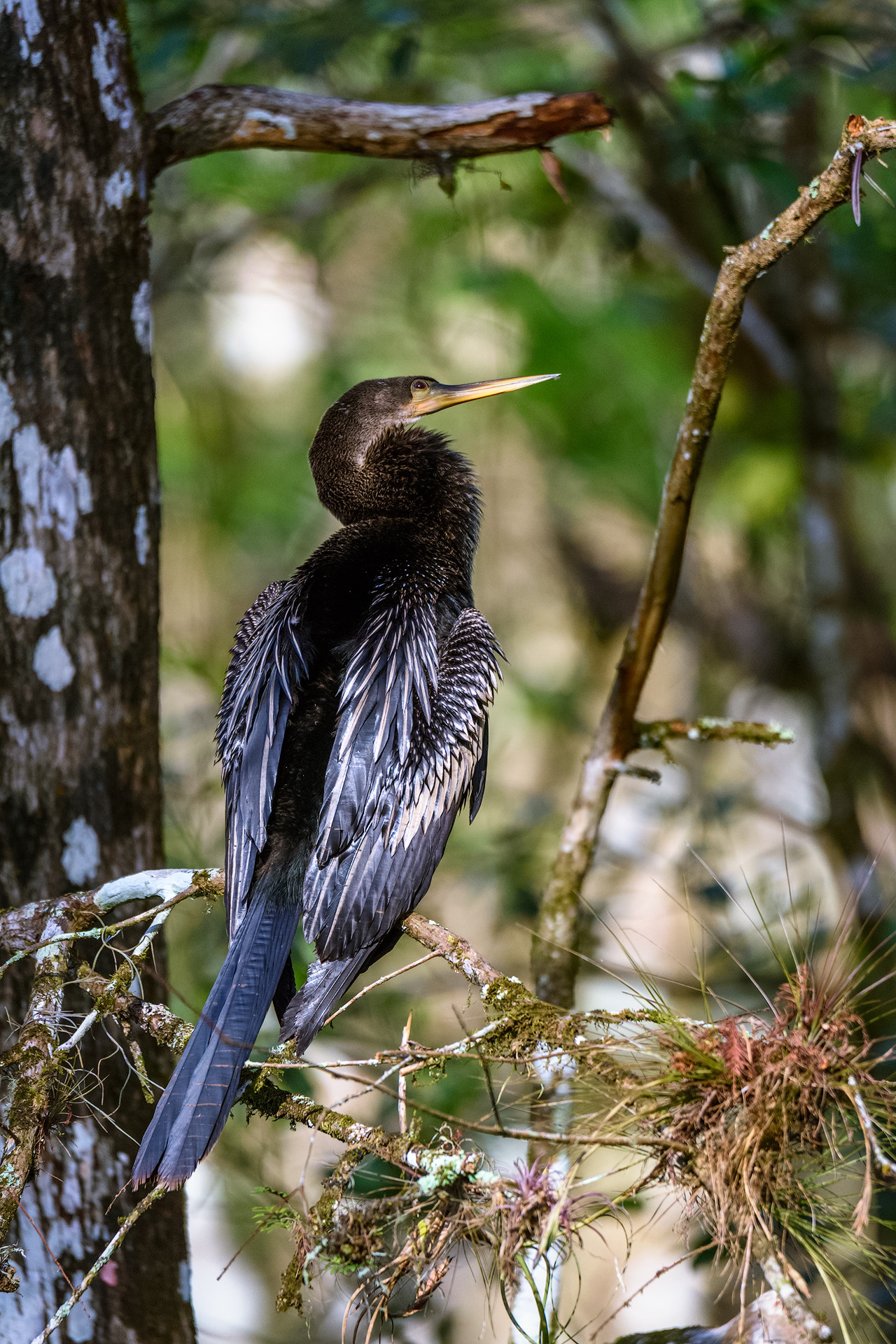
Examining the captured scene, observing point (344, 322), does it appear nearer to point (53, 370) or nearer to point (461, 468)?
point (461, 468)

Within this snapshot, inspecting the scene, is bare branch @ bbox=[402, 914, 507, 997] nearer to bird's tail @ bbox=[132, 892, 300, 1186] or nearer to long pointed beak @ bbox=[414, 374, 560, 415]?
bird's tail @ bbox=[132, 892, 300, 1186]

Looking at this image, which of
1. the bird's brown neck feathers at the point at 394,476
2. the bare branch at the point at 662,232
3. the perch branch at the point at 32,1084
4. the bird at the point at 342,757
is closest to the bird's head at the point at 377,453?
the bird's brown neck feathers at the point at 394,476

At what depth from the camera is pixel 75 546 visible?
2.17 metres

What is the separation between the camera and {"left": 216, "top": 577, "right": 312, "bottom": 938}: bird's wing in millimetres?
2104

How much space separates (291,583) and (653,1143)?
150 centimetres

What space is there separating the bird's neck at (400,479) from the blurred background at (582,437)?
0.92 m

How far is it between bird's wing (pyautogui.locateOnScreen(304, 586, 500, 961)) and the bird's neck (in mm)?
374

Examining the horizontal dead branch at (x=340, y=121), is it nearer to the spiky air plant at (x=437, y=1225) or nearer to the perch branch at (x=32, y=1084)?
the perch branch at (x=32, y=1084)

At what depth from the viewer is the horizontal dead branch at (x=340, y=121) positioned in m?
2.32

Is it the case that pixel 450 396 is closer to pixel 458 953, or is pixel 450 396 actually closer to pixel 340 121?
pixel 340 121

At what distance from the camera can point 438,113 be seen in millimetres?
2348

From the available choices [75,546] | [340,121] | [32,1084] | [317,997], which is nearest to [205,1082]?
[32,1084]

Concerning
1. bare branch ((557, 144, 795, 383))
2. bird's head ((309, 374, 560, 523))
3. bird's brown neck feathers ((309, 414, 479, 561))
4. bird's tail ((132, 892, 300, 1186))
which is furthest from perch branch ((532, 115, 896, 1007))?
bare branch ((557, 144, 795, 383))

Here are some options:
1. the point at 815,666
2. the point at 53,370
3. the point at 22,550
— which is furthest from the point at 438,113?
the point at 815,666
